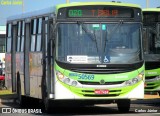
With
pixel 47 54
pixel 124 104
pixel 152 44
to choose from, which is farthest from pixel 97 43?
pixel 152 44

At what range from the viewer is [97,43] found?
18.4 meters

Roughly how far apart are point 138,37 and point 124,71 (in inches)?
46.0

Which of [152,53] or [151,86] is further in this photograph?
[151,86]

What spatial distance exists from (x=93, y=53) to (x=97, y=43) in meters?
0.33

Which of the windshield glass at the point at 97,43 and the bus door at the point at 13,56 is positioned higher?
the windshield glass at the point at 97,43

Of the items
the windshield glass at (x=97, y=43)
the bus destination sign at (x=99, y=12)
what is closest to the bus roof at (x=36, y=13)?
the bus destination sign at (x=99, y=12)

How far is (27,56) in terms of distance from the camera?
2216 centimetres

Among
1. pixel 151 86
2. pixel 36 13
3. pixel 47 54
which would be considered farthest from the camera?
pixel 151 86

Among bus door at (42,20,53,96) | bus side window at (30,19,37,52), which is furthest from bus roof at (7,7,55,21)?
bus door at (42,20,53,96)

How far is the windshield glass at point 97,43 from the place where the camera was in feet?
60.0

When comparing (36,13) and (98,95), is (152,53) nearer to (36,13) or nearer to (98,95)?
(36,13)

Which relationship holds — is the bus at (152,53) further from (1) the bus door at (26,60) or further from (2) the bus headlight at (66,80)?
(2) the bus headlight at (66,80)

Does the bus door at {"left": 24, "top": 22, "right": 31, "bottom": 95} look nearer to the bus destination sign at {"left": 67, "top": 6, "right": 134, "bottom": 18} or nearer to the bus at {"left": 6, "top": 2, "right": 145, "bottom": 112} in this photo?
the bus at {"left": 6, "top": 2, "right": 145, "bottom": 112}

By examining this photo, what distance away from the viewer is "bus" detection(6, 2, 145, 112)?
1823 centimetres
